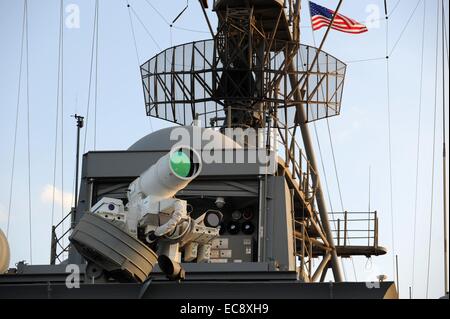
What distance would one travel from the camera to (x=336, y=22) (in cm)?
2833

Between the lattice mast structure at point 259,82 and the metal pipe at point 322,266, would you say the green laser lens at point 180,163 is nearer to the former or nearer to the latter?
the lattice mast structure at point 259,82

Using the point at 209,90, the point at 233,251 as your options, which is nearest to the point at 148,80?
the point at 209,90

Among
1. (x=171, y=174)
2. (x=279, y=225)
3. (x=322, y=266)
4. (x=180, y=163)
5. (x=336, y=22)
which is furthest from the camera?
(x=336, y=22)

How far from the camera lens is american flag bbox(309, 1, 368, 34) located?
28.2 meters

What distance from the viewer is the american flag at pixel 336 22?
28234 millimetres

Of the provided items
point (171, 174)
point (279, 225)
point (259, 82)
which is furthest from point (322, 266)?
point (171, 174)

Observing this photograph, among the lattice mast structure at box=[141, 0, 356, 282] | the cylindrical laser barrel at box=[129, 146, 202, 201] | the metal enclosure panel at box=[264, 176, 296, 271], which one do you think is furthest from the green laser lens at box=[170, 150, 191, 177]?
the lattice mast structure at box=[141, 0, 356, 282]

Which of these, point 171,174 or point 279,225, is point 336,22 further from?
point 171,174

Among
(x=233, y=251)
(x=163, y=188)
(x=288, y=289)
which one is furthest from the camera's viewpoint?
(x=233, y=251)

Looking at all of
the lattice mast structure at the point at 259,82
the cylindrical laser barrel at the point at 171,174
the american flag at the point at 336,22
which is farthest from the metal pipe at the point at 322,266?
the cylindrical laser barrel at the point at 171,174

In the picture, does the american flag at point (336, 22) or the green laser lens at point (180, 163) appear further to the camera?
the american flag at point (336, 22)
